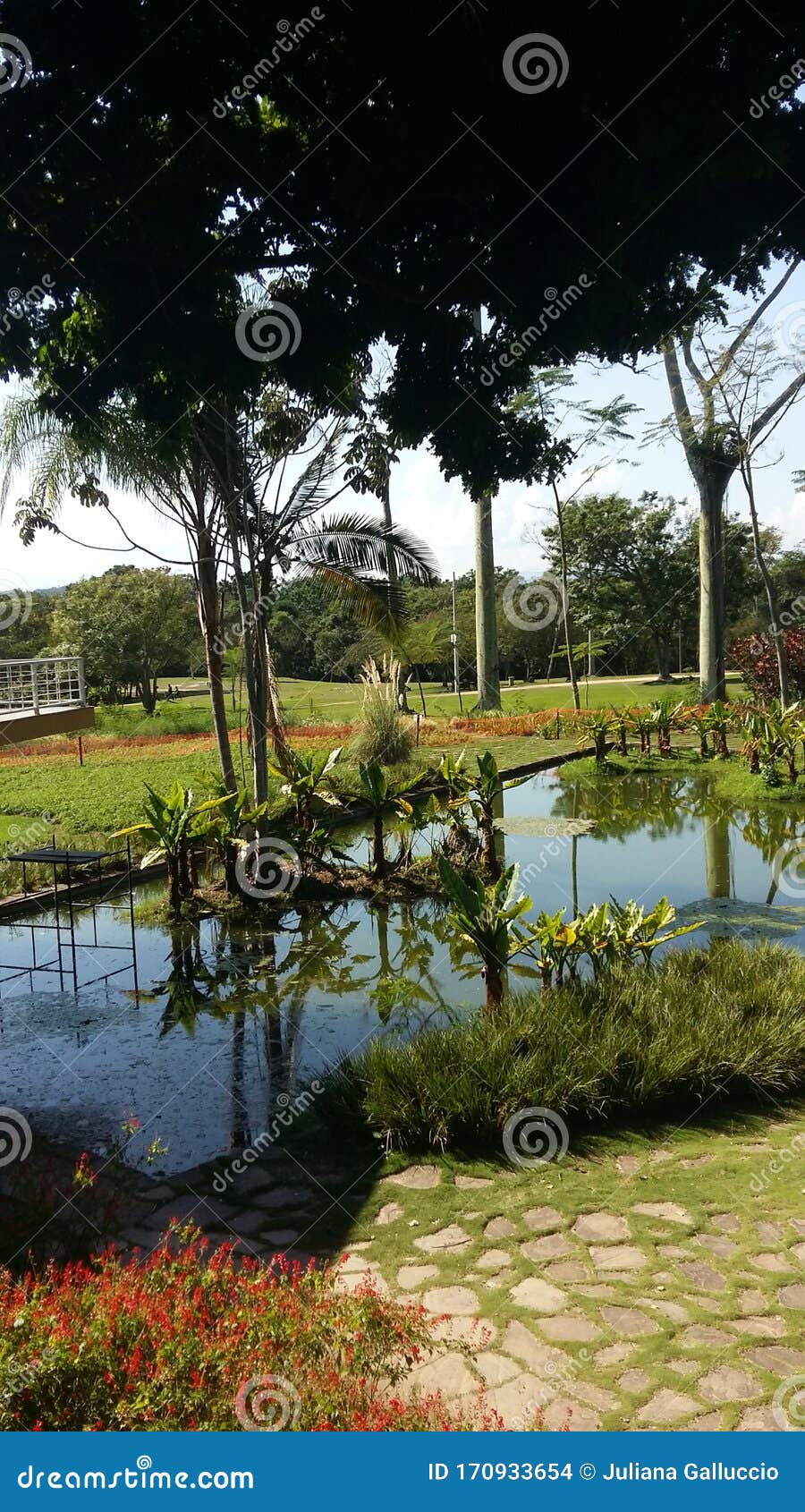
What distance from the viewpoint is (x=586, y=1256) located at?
4.00 m

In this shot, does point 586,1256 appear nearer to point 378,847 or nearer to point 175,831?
point 175,831

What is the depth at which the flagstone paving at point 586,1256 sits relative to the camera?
3164 millimetres

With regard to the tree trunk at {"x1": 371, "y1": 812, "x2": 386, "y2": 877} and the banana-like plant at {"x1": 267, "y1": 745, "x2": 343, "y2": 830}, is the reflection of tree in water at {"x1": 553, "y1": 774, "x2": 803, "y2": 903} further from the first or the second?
the banana-like plant at {"x1": 267, "y1": 745, "x2": 343, "y2": 830}

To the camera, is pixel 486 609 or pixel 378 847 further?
pixel 486 609

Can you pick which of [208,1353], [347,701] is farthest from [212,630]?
[347,701]

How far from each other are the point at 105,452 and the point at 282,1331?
11991mm

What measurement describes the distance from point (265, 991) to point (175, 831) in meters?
2.39

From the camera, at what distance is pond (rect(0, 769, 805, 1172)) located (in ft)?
18.7

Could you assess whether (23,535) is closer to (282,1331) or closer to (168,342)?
(168,342)

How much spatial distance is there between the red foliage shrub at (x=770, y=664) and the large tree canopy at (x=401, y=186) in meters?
16.9

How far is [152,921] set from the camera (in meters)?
9.64

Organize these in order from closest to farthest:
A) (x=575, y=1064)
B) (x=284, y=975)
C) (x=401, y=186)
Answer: (x=575, y=1064) → (x=401, y=186) → (x=284, y=975)

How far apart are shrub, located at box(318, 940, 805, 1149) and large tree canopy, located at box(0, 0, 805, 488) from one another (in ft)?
12.6

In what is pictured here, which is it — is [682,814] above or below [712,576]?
below
